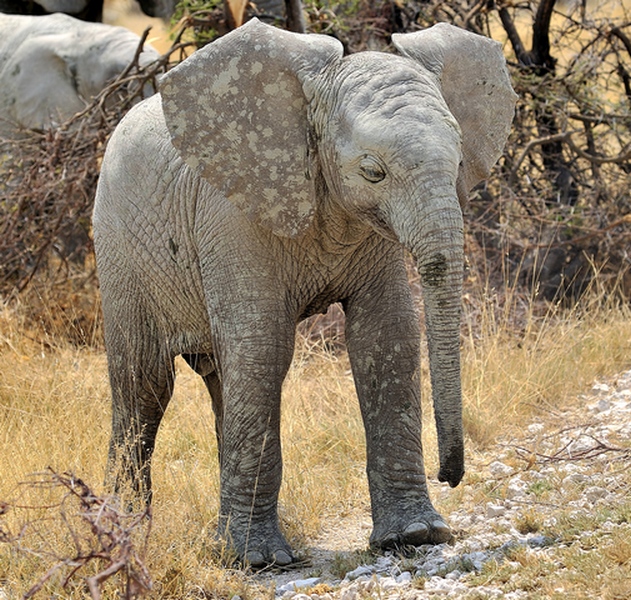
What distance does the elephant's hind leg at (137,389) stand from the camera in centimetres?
534

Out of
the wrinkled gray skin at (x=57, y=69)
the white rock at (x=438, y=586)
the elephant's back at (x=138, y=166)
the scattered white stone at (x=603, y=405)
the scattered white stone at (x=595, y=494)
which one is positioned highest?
the elephant's back at (x=138, y=166)

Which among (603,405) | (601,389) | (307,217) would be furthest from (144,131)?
(601,389)

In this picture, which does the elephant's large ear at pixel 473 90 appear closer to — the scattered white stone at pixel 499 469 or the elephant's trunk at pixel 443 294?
the elephant's trunk at pixel 443 294

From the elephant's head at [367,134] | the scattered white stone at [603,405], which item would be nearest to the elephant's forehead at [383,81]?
the elephant's head at [367,134]

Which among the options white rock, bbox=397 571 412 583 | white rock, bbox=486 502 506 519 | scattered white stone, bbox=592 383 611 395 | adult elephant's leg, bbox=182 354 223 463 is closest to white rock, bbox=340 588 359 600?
white rock, bbox=397 571 412 583

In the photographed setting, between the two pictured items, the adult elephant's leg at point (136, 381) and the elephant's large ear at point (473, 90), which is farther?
the adult elephant's leg at point (136, 381)

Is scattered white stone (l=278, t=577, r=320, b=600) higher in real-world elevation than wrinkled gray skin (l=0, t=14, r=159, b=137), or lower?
higher

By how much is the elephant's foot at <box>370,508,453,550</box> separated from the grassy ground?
1.55ft

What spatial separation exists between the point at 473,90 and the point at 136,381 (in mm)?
2021

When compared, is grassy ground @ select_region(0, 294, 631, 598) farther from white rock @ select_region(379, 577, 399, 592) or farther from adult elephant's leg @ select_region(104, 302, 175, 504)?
white rock @ select_region(379, 577, 399, 592)

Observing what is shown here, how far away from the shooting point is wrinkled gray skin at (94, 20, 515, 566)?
13.3 feet

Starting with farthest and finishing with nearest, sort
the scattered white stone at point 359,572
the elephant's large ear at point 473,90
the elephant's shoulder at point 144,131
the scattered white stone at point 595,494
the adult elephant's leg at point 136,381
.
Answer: the adult elephant's leg at point 136,381 < the elephant's shoulder at point 144,131 < the scattered white stone at point 595,494 < the elephant's large ear at point 473,90 < the scattered white stone at point 359,572

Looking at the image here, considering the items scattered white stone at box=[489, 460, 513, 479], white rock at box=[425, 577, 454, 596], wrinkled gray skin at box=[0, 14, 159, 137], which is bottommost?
wrinkled gray skin at box=[0, 14, 159, 137]

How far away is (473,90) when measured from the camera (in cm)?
469
